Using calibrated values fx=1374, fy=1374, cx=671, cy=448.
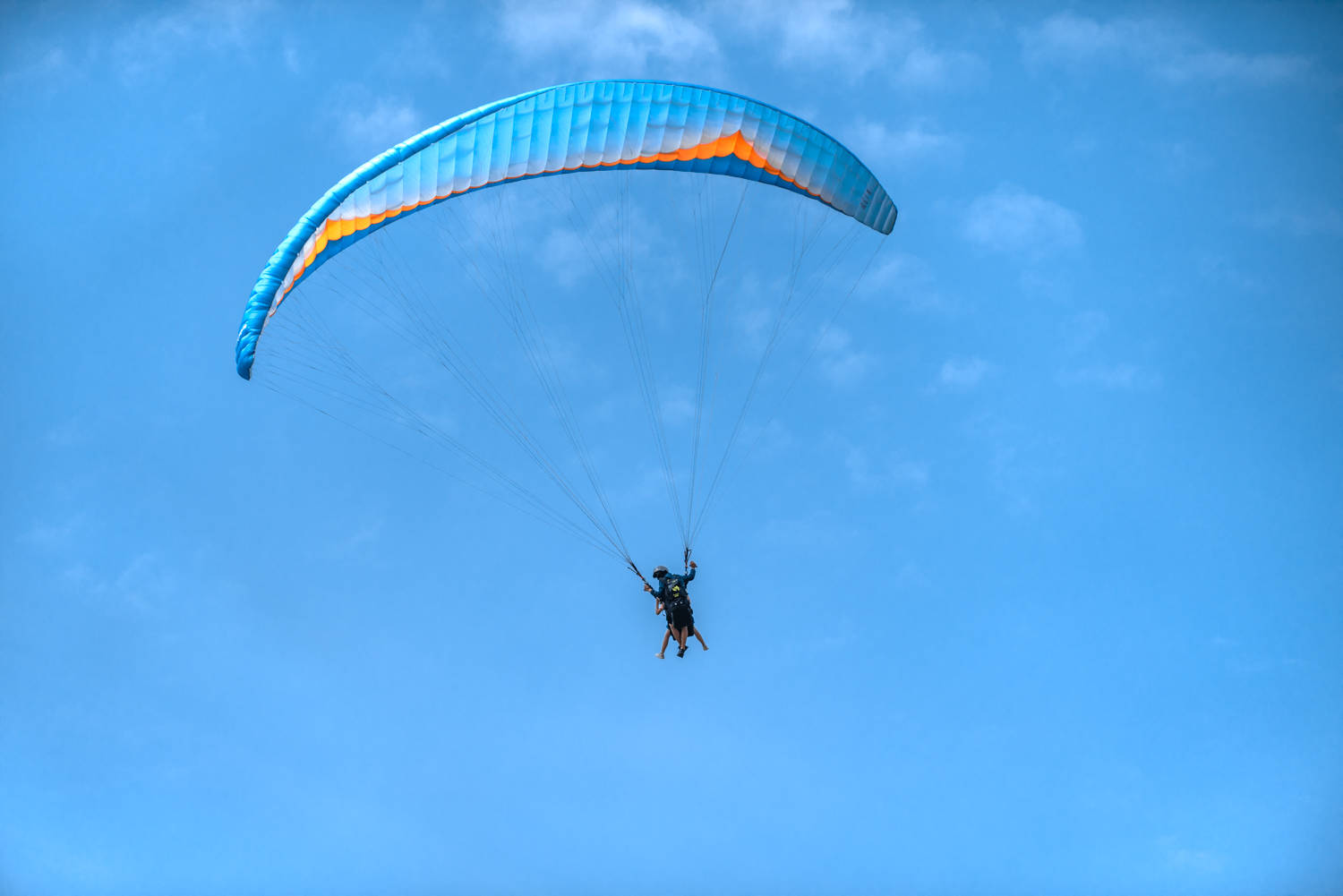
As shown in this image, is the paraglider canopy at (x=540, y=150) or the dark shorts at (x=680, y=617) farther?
the dark shorts at (x=680, y=617)

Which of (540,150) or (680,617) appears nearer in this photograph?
(540,150)

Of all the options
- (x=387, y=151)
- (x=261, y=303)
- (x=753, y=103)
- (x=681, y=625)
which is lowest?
(x=681, y=625)

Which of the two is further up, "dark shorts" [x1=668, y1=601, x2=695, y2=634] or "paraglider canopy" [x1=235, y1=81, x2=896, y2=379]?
"paraglider canopy" [x1=235, y1=81, x2=896, y2=379]

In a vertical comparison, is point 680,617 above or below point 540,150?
below

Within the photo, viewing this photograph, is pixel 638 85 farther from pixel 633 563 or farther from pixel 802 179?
pixel 633 563

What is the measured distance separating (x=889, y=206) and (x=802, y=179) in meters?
1.93

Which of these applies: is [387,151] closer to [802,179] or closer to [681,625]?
[802,179]

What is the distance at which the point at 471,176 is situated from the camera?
2133 centimetres

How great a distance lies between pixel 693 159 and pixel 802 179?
1.91m

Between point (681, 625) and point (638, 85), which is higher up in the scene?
point (638, 85)

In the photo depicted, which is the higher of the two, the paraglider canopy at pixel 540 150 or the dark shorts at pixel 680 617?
the paraglider canopy at pixel 540 150

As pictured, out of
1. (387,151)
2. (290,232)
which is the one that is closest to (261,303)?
(290,232)

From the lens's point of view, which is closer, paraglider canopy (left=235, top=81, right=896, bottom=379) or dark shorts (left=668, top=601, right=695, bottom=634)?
paraglider canopy (left=235, top=81, right=896, bottom=379)

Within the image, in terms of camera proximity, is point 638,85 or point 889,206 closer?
point 638,85
